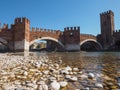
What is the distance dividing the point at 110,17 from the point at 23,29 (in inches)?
1298

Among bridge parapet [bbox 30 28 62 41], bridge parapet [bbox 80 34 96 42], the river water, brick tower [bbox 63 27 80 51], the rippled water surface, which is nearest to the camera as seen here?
the river water

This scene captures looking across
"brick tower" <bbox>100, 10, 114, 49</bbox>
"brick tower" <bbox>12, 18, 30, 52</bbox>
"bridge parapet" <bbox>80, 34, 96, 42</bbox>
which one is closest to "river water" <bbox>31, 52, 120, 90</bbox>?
"brick tower" <bbox>12, 18, 30, 52</bbox>

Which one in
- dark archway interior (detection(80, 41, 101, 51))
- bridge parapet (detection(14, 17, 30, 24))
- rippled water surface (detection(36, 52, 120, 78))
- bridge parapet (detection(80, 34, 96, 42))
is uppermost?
bridge parapet (detection(14, 17, 30, 24))

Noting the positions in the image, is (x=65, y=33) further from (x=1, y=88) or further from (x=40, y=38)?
(x=1, y=88)

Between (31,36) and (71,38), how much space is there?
1020 cm

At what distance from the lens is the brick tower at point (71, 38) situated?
34.3 metres

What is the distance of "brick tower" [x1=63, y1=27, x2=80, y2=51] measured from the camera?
34281mm

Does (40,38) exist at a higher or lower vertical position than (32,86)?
higher

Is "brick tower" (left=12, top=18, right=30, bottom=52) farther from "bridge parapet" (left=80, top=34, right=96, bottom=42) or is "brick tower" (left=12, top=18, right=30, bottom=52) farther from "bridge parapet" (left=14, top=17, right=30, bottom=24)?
"bridge parapet" (left=80, top=34, right=96, bottom=42)

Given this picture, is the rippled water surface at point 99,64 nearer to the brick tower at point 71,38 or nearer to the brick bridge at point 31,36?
the brick bridge at point 31,36

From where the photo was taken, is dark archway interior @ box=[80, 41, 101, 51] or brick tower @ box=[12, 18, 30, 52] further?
dark archway interior @ box=[80, 41, 101, 51]

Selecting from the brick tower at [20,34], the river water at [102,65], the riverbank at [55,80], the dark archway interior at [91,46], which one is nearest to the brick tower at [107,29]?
the dark archway interior at [91,46]

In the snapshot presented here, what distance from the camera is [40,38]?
1192 inches

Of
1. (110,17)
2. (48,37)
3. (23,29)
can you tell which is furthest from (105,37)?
(23,29)
